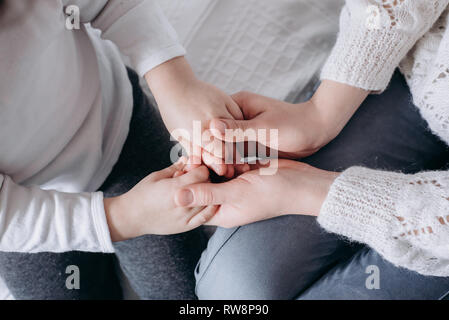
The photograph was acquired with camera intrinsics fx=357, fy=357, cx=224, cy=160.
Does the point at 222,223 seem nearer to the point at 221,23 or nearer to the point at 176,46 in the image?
the point at 176,46

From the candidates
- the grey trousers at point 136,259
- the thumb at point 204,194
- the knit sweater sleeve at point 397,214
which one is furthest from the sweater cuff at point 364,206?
the grey trousers at point 136,259

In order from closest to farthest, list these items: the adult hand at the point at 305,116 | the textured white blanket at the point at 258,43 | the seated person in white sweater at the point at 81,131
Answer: the seated person in white sweater at the point at 81,131
the adult hand at the point at 305,116
the textured white blanket at the point at 258,43

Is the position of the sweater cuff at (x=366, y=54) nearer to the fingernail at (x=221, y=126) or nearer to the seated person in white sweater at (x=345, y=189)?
the seated person in white sweater at (x=345, y=189)

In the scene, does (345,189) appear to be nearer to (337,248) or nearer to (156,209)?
(337,248)

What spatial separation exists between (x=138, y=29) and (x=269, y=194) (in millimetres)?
311

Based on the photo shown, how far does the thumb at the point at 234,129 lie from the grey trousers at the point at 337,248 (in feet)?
0.38

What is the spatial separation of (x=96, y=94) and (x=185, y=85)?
0.15 metres

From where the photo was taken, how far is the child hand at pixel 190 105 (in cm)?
53

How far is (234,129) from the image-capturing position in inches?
20.2

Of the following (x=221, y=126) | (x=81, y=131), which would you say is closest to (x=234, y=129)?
(x=221, y=126)

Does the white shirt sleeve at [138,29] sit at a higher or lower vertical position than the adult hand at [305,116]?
higher

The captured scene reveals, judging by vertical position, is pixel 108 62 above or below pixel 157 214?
above

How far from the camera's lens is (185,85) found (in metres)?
0.54
